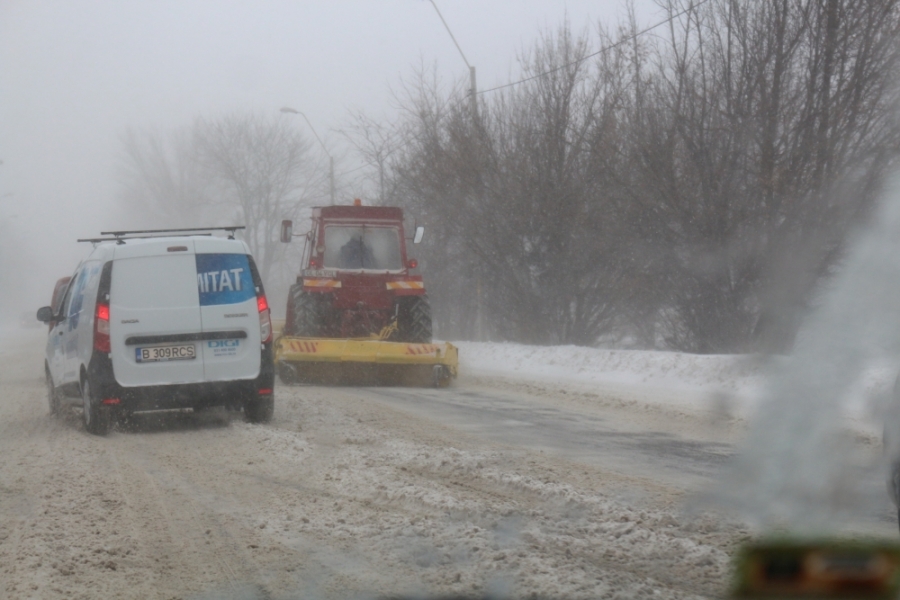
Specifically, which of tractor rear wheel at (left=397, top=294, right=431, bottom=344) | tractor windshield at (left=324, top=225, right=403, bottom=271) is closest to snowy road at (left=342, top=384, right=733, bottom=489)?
tractor rear wheel at (left=397, top=294, right=431, bottom=344)

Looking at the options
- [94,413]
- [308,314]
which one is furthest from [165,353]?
[308,314]

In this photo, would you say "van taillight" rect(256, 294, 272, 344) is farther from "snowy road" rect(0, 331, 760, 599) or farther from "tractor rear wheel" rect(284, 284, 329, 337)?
"tractor rear wheel" rect(284, 284, 329, 337)

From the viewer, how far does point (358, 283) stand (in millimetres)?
16047

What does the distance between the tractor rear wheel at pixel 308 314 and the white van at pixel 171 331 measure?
563 centimetres

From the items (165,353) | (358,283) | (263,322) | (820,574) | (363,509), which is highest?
(358,283)

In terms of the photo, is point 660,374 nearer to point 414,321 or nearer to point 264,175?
point 414,321

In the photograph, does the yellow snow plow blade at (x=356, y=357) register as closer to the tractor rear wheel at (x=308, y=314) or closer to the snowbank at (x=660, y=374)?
the tractor rear wheel at (x=308, y=314)

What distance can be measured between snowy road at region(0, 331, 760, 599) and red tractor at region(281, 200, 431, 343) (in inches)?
216

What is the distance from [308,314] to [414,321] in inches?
66.0

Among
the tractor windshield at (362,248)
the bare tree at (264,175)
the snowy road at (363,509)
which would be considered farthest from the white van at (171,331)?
the bare tree at (264,175)

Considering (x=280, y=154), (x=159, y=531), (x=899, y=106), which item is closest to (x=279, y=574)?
(x=159, y=531)

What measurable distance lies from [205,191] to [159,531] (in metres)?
59.6

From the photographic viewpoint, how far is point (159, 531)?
5.51 meters

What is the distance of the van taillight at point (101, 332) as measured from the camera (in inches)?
363
